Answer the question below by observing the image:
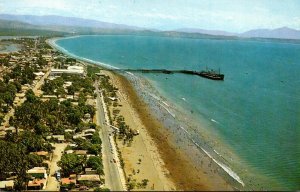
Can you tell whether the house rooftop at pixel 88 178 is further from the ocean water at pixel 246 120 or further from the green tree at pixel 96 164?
the ocean water at pixel 246 120

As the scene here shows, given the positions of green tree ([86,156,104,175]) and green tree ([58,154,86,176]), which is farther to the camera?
green tree ([58,154,86,176])

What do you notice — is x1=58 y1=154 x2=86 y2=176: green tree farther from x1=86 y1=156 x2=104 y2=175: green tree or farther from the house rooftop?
the house rooftop

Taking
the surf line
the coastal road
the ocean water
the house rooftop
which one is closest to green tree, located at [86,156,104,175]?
the coastal road

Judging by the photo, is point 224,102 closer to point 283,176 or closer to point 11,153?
point 283,176

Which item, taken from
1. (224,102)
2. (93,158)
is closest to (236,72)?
(224,102)

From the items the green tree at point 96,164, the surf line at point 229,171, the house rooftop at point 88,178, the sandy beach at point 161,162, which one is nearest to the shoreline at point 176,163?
the sandy beach at point 161,162

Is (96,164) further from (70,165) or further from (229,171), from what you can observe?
(229,171)
